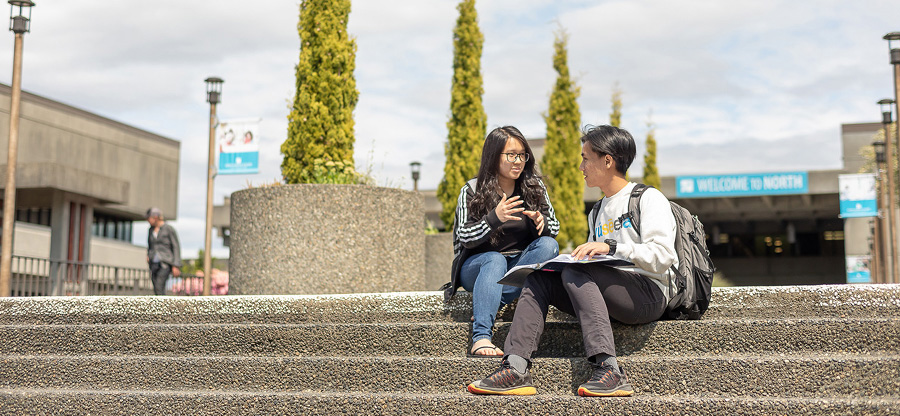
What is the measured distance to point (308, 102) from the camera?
346 inches

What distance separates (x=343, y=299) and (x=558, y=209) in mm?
16283

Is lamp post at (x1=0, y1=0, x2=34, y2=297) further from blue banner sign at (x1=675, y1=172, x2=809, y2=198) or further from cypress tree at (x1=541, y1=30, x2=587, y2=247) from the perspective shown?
blue banner sign at (x1=675, y1=172, x2=809, y2=198)

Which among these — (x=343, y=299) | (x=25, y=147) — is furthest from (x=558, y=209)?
(x=25, y=147)

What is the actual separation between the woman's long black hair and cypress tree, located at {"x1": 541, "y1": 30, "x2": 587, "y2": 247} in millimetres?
15368

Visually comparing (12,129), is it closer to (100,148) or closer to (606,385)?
(606,385)

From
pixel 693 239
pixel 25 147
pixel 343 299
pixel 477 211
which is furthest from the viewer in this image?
pixel 25 147

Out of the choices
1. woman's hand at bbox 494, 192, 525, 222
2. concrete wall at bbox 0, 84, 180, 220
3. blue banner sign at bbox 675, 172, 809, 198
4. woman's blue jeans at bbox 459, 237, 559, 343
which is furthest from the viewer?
A: concrete wall at bbox 0, 84, 180, 220

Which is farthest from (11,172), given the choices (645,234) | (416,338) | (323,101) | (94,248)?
(94,248)

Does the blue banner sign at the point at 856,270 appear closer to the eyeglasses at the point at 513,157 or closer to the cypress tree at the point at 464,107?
the cypress tree at the point at 464,107

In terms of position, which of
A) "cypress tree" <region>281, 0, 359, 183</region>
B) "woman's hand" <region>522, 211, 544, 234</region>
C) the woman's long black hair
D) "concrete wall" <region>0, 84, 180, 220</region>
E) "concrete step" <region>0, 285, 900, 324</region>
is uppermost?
"concrete wall" <region>0, 84, 180, 220</region>

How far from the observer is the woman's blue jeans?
13.7 feet

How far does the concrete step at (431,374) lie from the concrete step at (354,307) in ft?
2.09

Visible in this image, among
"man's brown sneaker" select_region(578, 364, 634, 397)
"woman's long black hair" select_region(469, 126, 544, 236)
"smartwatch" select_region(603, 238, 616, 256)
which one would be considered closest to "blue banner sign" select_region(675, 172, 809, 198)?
"woman's long black hair" select_region(469, 126, 544, 236)

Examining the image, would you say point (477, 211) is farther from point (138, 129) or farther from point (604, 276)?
point (138, 129)
